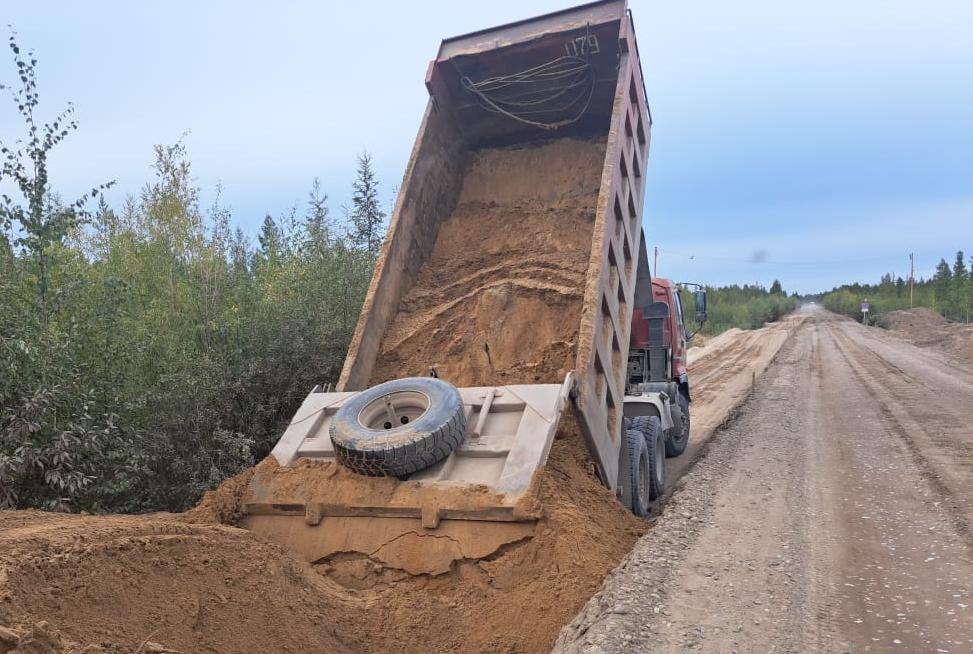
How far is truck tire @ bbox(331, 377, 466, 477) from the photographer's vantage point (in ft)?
15.4

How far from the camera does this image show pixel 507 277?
282 inches

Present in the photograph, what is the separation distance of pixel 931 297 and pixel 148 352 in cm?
6935

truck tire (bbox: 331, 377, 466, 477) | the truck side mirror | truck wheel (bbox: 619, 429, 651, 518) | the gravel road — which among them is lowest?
the gravel road

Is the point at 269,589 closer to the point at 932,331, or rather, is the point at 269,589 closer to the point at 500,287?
the point at 500,287

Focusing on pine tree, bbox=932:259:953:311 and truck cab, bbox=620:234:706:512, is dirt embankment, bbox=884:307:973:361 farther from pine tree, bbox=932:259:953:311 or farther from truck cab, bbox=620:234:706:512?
truck cab, bbox=620:234:706:512

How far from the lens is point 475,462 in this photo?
15.9 feet

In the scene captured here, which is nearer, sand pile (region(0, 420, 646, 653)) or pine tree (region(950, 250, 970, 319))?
sand pile (region(0, 420, 646, 653))

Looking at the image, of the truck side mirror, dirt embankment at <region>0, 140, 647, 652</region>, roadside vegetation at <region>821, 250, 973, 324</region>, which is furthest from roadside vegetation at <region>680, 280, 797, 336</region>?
dirt embankment at <region>0, 140, 647, 652</region>

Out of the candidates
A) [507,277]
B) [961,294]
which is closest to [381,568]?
[507,277]

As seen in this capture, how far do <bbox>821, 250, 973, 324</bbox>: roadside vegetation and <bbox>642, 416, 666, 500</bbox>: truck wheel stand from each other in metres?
45.0

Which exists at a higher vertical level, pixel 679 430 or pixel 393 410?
pixel 393 410

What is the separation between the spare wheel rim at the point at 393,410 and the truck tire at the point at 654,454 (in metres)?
3.10

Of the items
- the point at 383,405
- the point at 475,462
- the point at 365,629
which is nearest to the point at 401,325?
the point at 383,405

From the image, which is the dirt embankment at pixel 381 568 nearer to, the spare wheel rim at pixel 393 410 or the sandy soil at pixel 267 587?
the sandy soil at pixel 267 587
